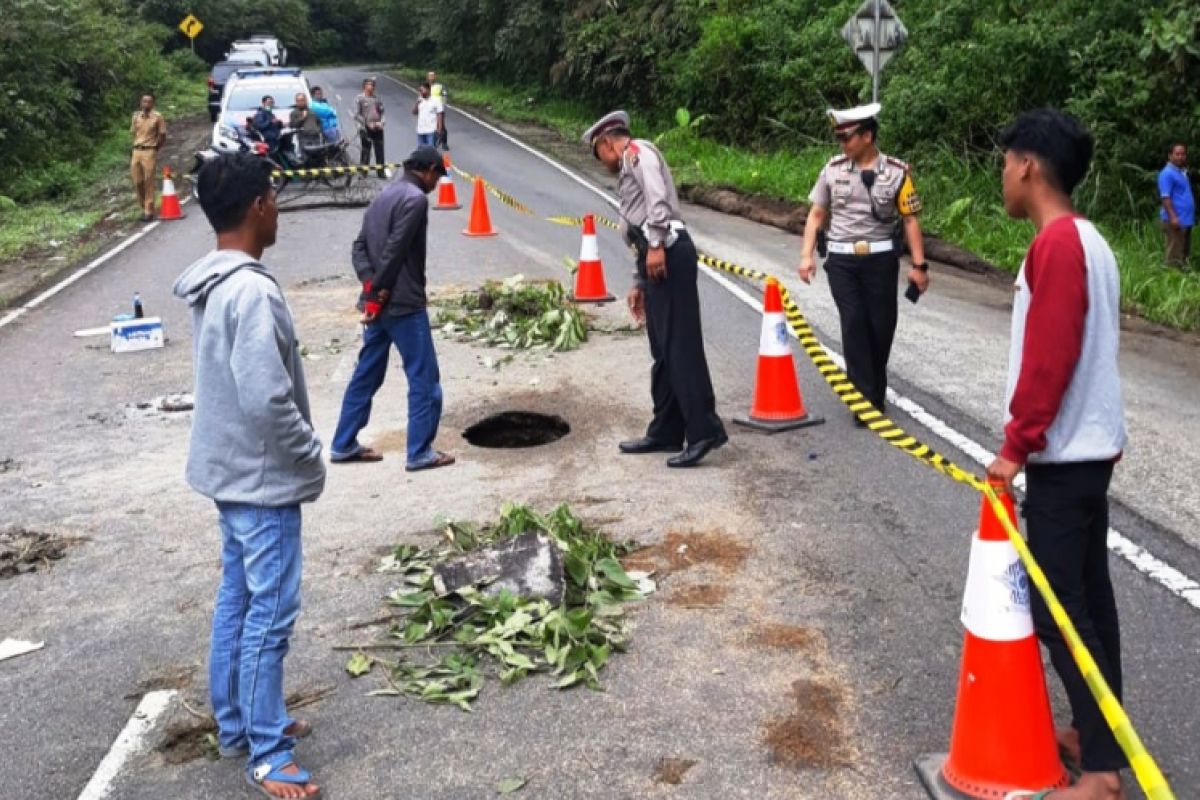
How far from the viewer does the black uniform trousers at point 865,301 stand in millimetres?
8414

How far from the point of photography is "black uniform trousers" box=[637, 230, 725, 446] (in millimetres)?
7621

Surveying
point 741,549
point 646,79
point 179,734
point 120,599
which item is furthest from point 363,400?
point 646,79

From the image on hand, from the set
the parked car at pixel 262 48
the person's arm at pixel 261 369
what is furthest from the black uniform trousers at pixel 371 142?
the parked car at pixel 262 48

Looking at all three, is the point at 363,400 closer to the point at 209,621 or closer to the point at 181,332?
the point at 209,621

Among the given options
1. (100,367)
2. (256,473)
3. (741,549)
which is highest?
(256,473)

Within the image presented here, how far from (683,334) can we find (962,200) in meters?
11.9

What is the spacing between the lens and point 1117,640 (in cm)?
411

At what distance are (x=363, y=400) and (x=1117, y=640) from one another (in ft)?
17.1

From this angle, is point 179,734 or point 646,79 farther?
point 646,79

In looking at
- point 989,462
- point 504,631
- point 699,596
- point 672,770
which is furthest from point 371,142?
point 672,770

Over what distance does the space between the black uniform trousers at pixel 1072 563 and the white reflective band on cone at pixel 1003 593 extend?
6 cm

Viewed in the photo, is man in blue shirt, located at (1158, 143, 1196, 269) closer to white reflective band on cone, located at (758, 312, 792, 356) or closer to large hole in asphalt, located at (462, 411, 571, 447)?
white reflective band on cone, located at (758, 312, 792, 356)

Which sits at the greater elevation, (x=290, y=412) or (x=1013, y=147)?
(x=1013, y=147)

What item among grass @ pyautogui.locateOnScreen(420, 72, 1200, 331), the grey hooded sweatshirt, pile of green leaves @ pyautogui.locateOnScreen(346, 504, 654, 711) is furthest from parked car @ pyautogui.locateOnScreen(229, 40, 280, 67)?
the grey hooded sweatshirt
